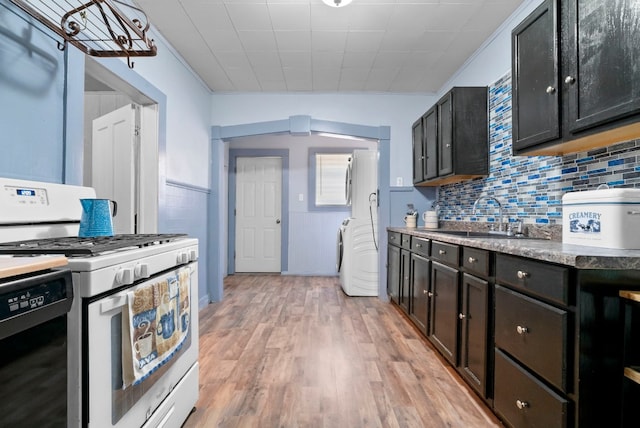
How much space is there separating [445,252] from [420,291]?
633 millimetres

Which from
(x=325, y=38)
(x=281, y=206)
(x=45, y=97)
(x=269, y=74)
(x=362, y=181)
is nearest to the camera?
(x=45, y=97)

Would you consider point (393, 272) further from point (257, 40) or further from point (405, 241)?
point (257, 40)

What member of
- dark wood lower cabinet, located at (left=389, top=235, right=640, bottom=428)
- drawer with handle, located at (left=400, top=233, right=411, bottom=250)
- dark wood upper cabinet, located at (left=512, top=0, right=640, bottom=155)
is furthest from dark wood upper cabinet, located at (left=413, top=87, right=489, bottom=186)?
dark wood lower cabinet, located at (left=389, top=235, right=640, bottom=428)

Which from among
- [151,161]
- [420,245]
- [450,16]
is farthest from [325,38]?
[420,245]

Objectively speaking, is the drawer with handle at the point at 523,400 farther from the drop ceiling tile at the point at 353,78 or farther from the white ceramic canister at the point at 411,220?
the drop ceiling tile at the point at 353,78

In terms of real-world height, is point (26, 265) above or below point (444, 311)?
above

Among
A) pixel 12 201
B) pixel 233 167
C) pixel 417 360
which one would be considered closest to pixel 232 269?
pixel 233 167

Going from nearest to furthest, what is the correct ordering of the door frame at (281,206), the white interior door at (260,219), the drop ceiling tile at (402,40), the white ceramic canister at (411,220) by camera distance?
the drop ceiling tile at (402,40) → the white ceramic canister at (411,220) → the door frame at (281,206) → the white interior door at (260,219)

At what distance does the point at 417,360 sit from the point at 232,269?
3.98 meters

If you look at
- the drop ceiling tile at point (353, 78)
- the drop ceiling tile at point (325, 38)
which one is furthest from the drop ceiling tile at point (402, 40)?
the drop ceiling tile at point (353, 78)

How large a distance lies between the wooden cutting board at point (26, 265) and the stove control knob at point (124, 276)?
232 mm

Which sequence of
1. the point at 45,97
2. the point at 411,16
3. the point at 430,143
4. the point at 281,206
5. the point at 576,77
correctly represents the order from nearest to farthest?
the point at 576,77 → the point at 45,97 → the point at 411,16 → the point at 430,143 → the point at 281,206

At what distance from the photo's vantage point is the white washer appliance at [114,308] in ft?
3.02

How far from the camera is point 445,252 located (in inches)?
89.0
